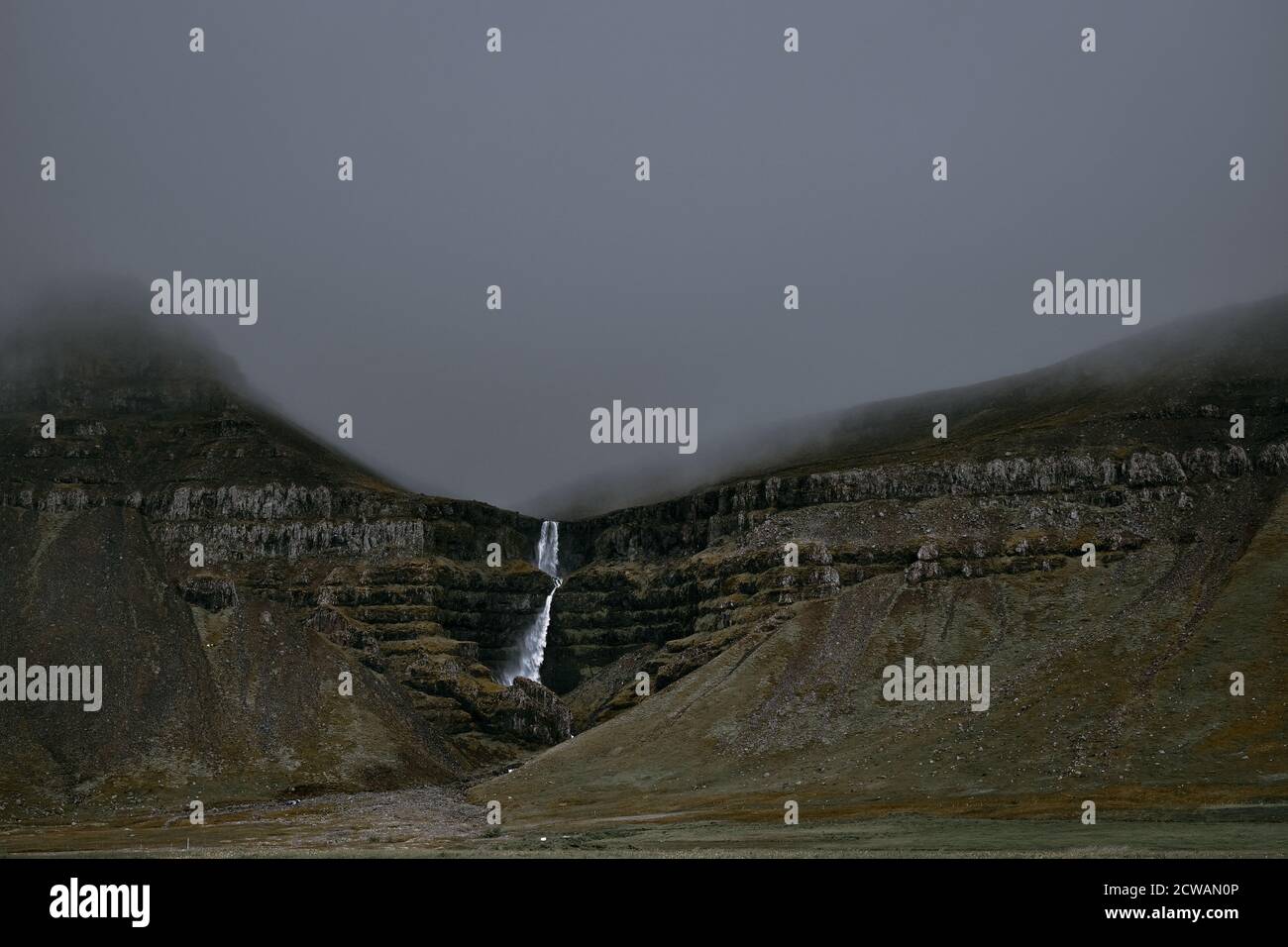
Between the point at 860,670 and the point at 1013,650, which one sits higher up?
the point at 1013,650

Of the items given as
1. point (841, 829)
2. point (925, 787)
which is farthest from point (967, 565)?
point (841, 829)

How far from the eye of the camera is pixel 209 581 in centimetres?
18100

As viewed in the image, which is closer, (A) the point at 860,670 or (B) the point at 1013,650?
(B) the point at 1013,650

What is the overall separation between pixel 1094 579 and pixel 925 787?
58.7 metres

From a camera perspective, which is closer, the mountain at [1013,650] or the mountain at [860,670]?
the mountain at [1013,650]

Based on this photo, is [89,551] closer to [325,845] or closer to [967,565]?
[325,845]

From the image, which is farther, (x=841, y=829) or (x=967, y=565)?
(x=967, y=565)

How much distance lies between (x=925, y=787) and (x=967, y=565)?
7128 cm

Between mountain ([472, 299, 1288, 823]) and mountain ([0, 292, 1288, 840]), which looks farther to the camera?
mountain ([0, 292, 1288, 840])
